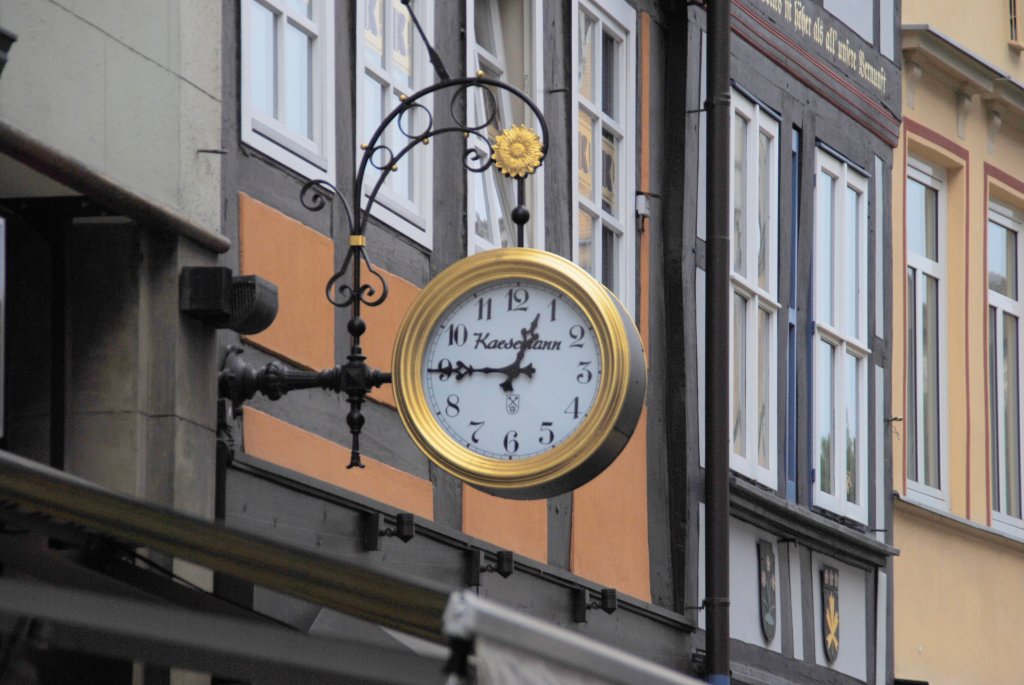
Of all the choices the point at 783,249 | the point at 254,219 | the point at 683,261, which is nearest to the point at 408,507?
the point at 254,219

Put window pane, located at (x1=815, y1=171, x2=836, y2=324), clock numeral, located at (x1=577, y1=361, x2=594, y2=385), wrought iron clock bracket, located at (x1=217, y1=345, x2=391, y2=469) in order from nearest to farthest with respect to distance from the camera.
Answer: clock numeral, located at (x1=577, y1=361, x2=594, y2=385) < wrought iron clock bracket, located at (x1=217, y1=345, x2=391, y2=469) < window pane, located at (x1=815, y1=171, x2=836, y2=324)

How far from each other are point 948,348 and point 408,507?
9.22 m

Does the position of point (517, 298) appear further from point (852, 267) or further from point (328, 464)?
point (852, 267)

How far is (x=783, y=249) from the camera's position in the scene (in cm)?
1531

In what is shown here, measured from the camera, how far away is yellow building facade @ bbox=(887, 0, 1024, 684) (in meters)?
17.8

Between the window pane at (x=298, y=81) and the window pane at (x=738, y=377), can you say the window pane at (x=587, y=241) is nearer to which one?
the window pane at (x=738, y=377)

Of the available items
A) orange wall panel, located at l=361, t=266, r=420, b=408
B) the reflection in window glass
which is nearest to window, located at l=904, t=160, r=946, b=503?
the reflection in window glass

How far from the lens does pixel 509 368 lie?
26.9 ft

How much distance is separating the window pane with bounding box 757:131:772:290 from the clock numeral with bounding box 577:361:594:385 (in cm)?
694

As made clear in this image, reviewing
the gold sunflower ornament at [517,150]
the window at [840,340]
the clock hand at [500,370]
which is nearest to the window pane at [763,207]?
the window at [840,340]

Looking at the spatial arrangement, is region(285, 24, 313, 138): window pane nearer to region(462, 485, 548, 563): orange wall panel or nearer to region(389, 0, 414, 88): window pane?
region(389, 0, 414, 88): window pane

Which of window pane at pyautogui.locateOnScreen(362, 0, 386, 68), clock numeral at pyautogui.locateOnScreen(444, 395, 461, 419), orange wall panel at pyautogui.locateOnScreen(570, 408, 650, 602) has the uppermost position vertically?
window pane at pyautogui.locateOnScreen(362, 0, 386, 68)

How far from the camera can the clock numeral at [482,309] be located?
815cm

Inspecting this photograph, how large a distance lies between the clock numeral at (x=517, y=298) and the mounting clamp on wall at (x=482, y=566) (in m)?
2.53
